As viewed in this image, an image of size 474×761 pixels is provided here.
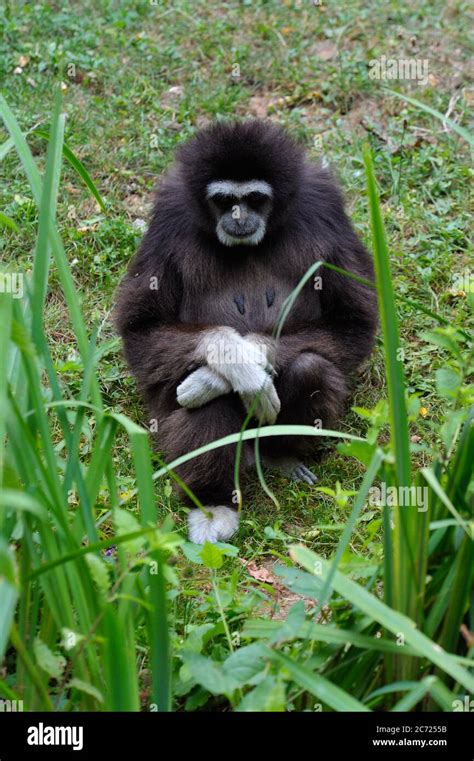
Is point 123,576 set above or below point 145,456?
below

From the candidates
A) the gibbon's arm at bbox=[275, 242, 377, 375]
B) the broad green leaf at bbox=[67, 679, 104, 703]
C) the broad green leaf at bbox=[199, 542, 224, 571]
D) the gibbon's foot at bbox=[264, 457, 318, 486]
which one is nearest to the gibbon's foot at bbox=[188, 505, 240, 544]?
the gibbon's foot at bbox=[264, 457, 318, 486]

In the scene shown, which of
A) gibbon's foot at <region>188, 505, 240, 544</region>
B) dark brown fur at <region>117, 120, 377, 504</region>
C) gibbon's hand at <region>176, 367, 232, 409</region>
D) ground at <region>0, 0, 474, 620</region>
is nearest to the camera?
gibbon's foot at <region>188, 505, 240, 544</region>

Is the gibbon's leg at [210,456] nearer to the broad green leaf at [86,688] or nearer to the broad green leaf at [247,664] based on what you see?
the broad green leaf at [247,664]

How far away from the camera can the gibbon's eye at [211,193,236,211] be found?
681cm

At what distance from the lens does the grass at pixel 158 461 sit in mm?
3678

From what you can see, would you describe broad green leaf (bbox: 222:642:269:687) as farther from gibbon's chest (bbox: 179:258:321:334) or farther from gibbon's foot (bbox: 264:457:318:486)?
gibbon's chest (bbox: 179:258:321:334)

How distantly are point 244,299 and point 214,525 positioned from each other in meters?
1.71

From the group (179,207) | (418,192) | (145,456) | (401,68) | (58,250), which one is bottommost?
(145,456)

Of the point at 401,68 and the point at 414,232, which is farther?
the point at 401,68

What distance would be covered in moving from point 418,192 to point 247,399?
357 cm

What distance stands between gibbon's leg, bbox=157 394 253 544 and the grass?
0.18 m
